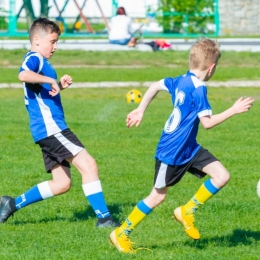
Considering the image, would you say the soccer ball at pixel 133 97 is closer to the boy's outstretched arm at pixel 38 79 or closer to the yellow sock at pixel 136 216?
the boy's outstretched arm at pixel 38 79

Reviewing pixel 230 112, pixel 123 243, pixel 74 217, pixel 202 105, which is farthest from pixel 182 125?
pixel 74 217

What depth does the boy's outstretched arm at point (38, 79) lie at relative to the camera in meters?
6.39

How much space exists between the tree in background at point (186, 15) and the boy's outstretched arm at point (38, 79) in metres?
31.2

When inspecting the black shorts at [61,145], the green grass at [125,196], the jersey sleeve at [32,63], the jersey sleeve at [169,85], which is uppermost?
the jersey sleeve at [32,63]

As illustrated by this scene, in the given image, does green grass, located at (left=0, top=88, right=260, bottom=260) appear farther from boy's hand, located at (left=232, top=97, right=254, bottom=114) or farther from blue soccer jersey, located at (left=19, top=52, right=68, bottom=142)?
boy's hand, located at (left=232, top=97, right=254, bottom=114)

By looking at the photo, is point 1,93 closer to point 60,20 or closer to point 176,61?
point 176,61

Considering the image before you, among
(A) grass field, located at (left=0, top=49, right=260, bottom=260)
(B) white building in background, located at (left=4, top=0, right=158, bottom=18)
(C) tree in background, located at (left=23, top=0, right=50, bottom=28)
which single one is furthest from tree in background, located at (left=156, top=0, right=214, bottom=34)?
(A) grass field, located at (left=0, top=49, right=260, bottom=260)

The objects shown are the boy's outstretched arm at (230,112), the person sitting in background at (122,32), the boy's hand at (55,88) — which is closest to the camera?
the boy's outstretched arm at (230,112)

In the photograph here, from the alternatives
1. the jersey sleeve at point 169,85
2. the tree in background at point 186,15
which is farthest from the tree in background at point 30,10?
the jersey sleeve at point 169,85

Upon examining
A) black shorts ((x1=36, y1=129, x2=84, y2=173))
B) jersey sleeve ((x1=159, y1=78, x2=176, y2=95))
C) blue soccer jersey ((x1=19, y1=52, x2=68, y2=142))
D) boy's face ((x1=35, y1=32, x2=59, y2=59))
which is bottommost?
black shorts ((x1=36, y1=129, x2=84, y2=173))

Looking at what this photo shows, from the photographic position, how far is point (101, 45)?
29.2 m

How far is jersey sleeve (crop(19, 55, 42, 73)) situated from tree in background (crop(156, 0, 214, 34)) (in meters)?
31.0

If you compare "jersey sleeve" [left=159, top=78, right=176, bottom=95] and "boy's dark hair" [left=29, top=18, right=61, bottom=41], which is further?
"boy's dark hair" [left=29, top=18, right=61, bottom=41]

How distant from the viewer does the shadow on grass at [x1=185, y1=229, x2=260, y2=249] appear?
621 centimetres
